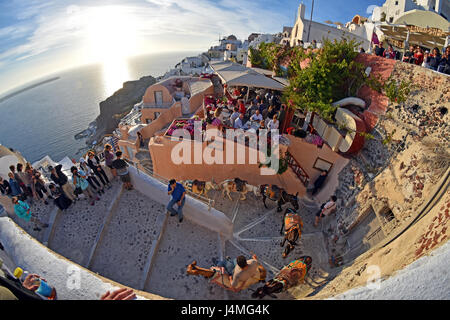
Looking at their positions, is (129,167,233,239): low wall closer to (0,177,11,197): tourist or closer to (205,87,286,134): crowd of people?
(0,177,11,197): tourist

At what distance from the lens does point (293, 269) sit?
6.62 m

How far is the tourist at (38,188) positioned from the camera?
7528 millimetres

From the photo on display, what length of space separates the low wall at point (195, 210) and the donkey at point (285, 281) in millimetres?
2215

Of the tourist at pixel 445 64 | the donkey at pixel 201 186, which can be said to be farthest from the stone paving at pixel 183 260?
the tourist at pixel 445 64

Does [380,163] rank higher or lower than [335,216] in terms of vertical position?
higher

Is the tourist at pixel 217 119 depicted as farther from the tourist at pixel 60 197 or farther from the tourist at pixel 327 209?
the tourist at pixel 60 197

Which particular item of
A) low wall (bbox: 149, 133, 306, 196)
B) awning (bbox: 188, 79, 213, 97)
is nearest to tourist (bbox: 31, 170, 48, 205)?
low wall (bbox: 149, 133, 306, 196)

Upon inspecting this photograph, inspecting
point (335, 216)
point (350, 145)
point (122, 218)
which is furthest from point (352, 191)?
point (122, 218)

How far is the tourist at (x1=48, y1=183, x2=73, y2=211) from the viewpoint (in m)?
7.38

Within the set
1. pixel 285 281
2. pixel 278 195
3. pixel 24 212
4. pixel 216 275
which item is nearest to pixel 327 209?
pixel 278 195

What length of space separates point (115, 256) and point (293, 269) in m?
5.57

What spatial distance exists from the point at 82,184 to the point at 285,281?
7.50 metres

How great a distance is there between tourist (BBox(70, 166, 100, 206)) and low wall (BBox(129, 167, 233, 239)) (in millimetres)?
1583
